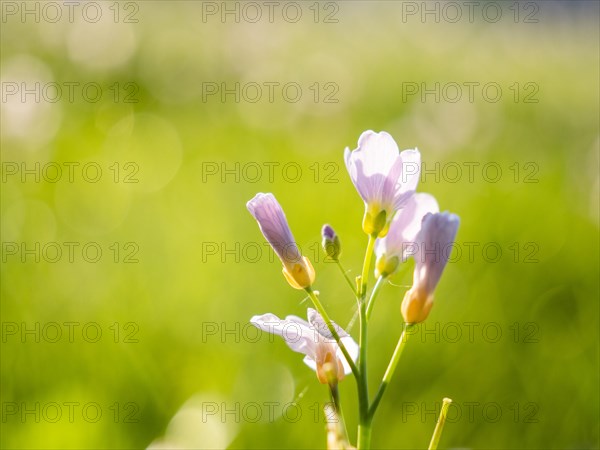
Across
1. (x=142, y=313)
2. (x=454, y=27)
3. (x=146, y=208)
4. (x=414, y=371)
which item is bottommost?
(x=414, y=371)

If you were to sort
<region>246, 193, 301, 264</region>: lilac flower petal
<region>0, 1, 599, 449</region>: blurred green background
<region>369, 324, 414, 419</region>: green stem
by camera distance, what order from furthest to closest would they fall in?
<region>0, 1, 599, 449</region>: blurred green background → <region>246, 193, 301, 264</region>: lilac flower petal → <region>369, 324, 414, 419</region>: green stem

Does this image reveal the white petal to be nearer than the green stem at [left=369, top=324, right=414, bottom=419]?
No

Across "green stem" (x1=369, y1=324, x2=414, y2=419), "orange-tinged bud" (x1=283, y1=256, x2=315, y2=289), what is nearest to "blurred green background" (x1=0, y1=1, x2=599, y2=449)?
"orange-tinged bud" (x1=283, y1=256, x2=315, y2=289)

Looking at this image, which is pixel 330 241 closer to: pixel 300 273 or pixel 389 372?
pixel 300 273

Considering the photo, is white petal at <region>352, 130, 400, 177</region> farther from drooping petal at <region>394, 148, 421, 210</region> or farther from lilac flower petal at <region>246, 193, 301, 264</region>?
lilac flower petal at <region>246, 193, 301, 264</region>

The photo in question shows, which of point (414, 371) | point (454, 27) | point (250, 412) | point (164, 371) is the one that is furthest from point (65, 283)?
point (454, 27)

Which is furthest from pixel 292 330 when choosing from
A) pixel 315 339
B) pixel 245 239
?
pixel 245 239

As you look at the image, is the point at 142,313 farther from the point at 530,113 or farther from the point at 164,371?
the point at 530,113
